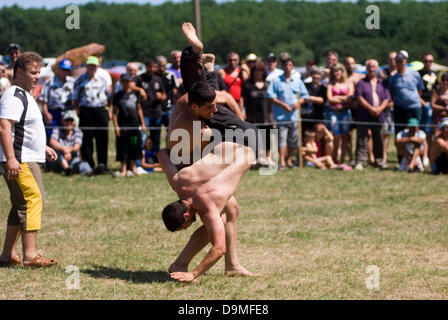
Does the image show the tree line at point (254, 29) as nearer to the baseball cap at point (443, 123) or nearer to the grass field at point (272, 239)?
the grass field at point (272, 239)

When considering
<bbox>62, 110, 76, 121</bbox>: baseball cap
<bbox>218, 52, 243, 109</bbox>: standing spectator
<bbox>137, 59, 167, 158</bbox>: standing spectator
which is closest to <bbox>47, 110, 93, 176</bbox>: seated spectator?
<bbox>62, 110, 76, 121</bbox>: baseball cap

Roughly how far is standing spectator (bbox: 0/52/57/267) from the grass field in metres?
0.38

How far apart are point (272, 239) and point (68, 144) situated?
5742 mm

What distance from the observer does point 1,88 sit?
12406 mm

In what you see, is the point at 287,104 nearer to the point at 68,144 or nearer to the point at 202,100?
the point at 68,144

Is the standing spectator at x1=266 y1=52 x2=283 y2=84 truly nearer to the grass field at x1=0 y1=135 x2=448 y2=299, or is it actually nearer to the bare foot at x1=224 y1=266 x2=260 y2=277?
the grass field at x1=0 y1=135 x2=448 y2=299

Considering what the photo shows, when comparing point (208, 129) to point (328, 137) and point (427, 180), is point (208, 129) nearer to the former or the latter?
point (427, 180)

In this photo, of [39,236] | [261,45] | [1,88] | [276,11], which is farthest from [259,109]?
[276,11]

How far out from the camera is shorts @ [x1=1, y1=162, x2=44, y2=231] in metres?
6.25

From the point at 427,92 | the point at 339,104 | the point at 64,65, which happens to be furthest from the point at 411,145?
the point at 64,65

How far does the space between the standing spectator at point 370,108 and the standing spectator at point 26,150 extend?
24.8 ft

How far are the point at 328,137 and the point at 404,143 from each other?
130 centimetres

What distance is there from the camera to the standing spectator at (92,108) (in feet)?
40.0

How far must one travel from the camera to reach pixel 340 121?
13102 mm
